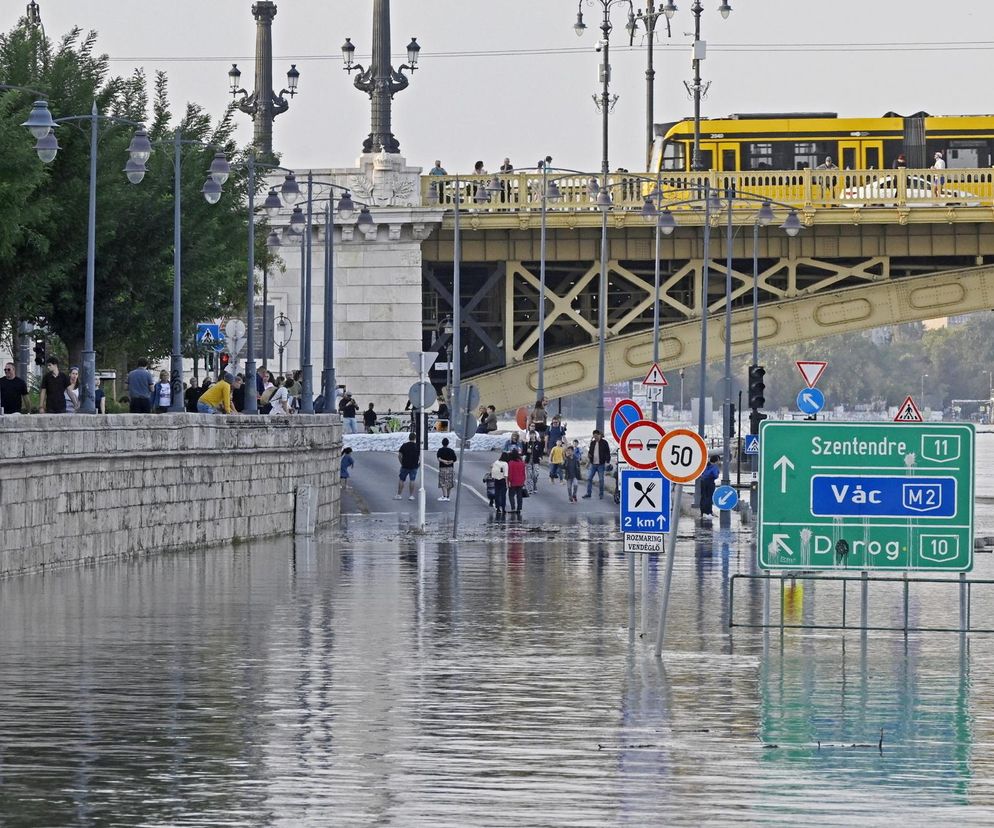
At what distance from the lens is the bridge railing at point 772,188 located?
63.0 meters

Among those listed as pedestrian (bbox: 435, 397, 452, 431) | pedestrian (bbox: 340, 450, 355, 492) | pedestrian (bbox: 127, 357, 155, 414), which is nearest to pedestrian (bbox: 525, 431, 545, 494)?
pedestrian (bbox: 340, 450, 355, 492)

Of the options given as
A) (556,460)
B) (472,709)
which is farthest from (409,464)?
(472,709)

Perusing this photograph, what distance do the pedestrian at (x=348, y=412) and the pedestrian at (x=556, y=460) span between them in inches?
243

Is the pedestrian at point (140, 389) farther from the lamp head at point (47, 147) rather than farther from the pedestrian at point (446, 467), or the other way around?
the pedestrian at point (446, 467)

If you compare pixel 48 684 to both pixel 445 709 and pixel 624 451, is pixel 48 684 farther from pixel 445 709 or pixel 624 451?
pixel 624 451

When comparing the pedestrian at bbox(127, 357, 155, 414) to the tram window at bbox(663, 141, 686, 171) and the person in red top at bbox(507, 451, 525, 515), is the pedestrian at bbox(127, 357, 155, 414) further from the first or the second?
the tram window at bbox(663, 141, 686, 171)

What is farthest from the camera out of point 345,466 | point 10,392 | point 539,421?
point 539,421

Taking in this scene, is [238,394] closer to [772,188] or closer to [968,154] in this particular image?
[772,188]

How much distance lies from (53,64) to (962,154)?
31.3 meters

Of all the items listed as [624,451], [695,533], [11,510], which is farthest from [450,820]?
[695,533]

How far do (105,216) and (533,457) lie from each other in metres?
16.7

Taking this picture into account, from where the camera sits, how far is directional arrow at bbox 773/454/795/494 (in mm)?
20766

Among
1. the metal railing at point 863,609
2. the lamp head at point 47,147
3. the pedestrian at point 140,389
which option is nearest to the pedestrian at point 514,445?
the pedestrian at point 140,389

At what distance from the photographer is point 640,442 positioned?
20.5 metres
